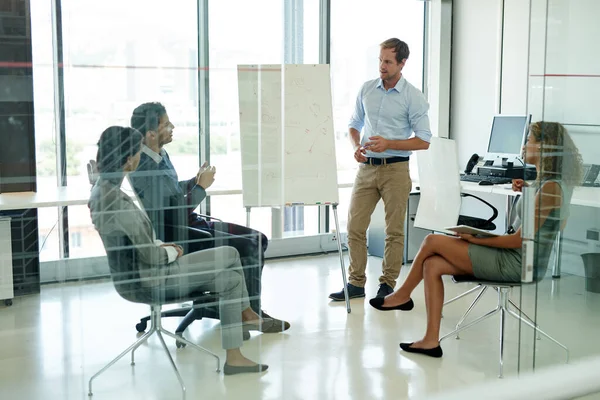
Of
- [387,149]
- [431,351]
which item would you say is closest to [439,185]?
[387,149]

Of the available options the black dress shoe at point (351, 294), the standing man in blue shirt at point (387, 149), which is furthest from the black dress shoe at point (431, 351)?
the black dress shoe at point (351, 294)

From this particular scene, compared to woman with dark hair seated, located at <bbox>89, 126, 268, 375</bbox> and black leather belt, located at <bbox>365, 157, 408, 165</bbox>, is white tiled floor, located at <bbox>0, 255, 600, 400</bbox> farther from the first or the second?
black leather belt, located at <bbox>365, 157, 408, 165</bbox>

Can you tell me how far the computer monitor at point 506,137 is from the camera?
18.2 ft

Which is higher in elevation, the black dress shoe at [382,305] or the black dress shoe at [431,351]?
the black dress shoe at [382,305]

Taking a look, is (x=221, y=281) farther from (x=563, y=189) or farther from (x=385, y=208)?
(x=385, y=208)

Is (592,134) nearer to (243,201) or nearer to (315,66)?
(243,201)

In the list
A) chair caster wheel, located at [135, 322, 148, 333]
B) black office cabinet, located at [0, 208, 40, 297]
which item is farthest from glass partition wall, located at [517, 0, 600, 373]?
black office cabinet, located at [0, 208, 40, 297]

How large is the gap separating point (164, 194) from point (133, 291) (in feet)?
1.21

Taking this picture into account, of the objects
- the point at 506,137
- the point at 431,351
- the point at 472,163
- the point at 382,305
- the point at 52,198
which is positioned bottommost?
the point at 431,351

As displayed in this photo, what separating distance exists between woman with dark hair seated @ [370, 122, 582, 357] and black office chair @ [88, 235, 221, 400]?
1.27 m

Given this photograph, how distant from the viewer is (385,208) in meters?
4.65

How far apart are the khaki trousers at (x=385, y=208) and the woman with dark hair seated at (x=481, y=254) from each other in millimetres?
360

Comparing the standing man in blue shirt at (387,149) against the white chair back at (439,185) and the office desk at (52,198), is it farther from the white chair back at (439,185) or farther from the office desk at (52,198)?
the office desk at (52,198)

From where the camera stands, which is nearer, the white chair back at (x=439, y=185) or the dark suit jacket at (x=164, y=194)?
the dark suit jacket at (x=164, y=194)
